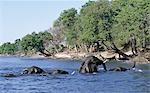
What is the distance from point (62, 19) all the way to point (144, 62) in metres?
71.9

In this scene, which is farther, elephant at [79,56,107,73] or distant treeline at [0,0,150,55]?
distant treeline at [0,0,150,55]

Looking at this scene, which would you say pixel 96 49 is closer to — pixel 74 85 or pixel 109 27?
pixel 109 27

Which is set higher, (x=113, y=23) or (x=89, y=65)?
(x=113, y=23)

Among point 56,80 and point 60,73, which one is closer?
point 56,80

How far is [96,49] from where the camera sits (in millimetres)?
125250

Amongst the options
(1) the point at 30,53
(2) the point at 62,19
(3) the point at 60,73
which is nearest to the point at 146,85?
(3) the point at 60,73

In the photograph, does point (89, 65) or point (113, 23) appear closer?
point (89, 65)

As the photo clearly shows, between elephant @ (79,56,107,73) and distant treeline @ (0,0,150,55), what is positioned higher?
distant treeline @ (0,0,150,55)

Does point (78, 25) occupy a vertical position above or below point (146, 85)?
above

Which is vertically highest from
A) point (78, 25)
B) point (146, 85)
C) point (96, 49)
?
point (78, 25)

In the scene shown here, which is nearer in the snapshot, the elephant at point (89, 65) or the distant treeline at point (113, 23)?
the elephant at point (89, 65)

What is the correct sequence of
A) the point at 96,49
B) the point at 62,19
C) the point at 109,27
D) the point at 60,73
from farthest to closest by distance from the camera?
the point at 62,19 < the point at 96,49 < the point at 109,27 < the point at 60,73

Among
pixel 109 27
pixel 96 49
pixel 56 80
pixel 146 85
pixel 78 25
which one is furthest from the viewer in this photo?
pixel 78 25

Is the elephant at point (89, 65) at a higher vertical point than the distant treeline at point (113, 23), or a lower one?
lower
